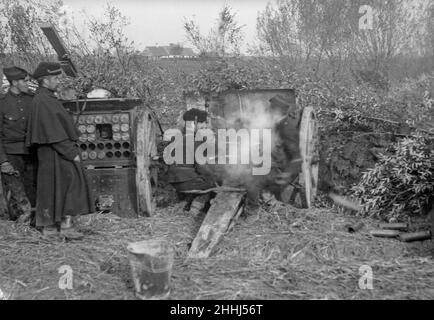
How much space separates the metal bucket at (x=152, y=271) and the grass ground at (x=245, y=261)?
0.18 m

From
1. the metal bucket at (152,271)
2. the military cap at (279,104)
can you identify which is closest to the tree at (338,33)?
the military cap at (279,104)

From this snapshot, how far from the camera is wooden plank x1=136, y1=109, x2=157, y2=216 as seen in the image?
18.0 ft

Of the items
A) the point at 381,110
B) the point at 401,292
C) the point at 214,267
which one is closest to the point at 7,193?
the point at 214,267

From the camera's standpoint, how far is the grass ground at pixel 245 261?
3713 millimetres

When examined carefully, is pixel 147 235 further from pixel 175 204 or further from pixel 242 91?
pixel 242 91

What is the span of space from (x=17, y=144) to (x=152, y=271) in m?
3.08

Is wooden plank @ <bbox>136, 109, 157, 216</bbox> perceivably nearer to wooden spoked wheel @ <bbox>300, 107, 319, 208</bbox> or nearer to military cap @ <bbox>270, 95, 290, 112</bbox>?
military cap @ <bbox>270, 95, 290, 112</bbox>

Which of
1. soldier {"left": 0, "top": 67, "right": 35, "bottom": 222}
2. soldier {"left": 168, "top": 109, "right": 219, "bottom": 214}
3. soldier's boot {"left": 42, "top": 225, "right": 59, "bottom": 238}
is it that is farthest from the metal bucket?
soldier {"left": 0, "top": 67, "right": 35, "bottom": 222}

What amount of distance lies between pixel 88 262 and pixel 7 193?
209cm

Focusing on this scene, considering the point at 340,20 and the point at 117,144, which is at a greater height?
the point at 340,20

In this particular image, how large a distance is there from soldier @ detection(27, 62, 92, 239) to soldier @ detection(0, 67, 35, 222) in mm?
788

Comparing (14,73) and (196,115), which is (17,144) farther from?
(196,115)

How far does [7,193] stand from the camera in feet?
18.9

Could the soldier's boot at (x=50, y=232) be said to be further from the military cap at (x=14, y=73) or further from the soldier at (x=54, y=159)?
the military cap at (x=14, y=73)
